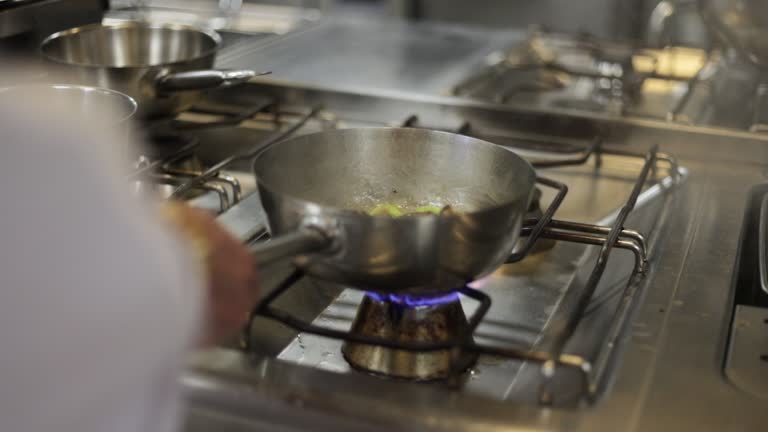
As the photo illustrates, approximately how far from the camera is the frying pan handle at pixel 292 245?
0.52 metres

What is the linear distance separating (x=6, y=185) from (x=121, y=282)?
0.06 metres

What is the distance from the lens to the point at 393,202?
29.7 inches

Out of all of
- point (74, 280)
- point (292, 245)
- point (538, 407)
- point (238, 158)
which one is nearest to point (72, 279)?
point (74, 280)

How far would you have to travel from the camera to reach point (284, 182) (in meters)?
0.70

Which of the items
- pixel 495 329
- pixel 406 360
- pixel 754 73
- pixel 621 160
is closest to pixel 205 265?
pixel 406 360

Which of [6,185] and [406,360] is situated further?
[406,360]

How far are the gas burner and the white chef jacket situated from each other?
23 centimetres

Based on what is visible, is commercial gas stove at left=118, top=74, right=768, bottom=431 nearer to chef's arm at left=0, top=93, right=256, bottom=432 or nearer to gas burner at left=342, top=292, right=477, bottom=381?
gas burner at left=342, top=292, right=477, bottom=381

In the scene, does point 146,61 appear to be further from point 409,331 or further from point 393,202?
point 409,331

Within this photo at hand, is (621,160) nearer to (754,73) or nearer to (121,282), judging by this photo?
(754,73)

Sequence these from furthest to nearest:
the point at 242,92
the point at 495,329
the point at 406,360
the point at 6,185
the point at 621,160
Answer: the point at 242,92, the point at 621,160, the point at 495,329, the point at 406,360, the point at 6,185

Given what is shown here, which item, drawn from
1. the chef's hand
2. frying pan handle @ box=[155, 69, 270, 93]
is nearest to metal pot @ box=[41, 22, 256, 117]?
frying pan handle @ box=[155, 69, 270, 93]

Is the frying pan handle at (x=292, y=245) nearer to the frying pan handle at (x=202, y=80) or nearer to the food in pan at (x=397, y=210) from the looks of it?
the food in pan at (x=397, y=210)

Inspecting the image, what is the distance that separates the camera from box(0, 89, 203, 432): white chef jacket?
15.3 inches
